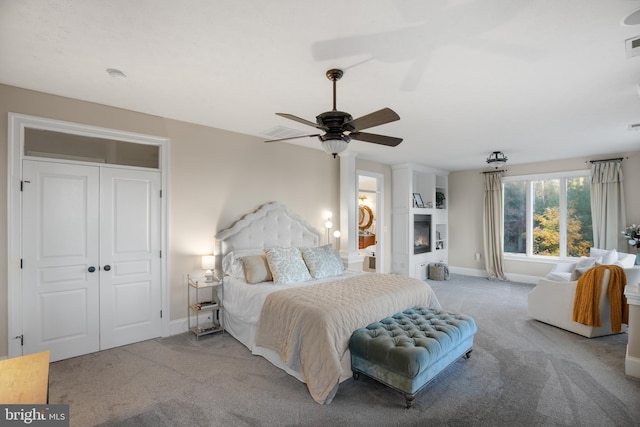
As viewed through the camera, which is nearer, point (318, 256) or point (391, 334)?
point (391, 334)

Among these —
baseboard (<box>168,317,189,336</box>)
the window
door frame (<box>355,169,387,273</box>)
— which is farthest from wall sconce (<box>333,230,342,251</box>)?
the window

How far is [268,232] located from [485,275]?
17.9 ft

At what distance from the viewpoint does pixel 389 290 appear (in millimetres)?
3209

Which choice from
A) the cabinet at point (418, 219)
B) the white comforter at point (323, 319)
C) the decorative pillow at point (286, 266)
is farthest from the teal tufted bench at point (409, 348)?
the cabinet at point (418, 219)

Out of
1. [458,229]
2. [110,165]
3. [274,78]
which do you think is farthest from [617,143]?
[110,165]

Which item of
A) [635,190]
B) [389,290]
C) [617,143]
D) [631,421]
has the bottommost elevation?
[631,421]

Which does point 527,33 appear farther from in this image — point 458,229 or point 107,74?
point 458,229

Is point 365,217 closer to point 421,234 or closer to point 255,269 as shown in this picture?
point 421,234

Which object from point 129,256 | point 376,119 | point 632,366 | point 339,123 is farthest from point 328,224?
point 632,366

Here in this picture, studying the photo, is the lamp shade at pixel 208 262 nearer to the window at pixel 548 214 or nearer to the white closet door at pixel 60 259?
the white closet door at pixel 60 259

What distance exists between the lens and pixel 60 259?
3084 millimetres

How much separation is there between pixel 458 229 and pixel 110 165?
724 cm

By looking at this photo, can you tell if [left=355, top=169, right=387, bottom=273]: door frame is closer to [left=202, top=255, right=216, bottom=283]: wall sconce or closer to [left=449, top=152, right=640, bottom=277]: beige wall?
[left=449, top=152, right=640, bottom=277]: beige wall

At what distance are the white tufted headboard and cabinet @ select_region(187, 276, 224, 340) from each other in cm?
50
